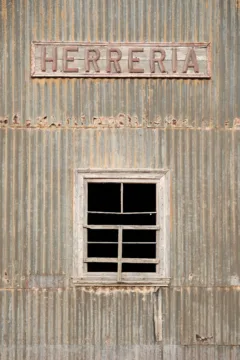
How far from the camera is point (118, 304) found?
820 centimetres

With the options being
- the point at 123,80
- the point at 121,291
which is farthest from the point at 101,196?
the point at 123,80

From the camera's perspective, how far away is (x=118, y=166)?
830cm

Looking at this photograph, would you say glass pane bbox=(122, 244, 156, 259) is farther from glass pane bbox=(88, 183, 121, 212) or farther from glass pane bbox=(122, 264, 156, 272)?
glass pane bbox=(88, 183, 121, 212)

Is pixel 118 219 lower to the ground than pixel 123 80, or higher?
lower

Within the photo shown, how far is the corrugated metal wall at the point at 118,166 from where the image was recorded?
8.20 m

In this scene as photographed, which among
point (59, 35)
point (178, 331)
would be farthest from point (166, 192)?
point (59, 35)

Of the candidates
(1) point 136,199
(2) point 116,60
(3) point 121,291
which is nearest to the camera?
(3) point 121,291

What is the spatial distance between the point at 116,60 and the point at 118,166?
1.46 metres

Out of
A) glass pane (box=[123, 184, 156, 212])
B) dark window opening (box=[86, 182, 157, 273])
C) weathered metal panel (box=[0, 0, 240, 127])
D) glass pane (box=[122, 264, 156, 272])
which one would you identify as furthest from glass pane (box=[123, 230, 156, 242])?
weathered metal panel (box=[0, 0, 240, 127])

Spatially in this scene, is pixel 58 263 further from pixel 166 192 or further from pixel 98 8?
pixel 98 8

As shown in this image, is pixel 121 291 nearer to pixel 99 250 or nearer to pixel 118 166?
pixel 118 166

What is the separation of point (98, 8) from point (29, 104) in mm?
1637

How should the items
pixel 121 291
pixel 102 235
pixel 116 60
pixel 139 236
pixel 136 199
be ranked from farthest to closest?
1. pixel 139 236
2. pixel 102 235
3. pixel 136 199
4. pixel 116 60
5. pixel 121 291

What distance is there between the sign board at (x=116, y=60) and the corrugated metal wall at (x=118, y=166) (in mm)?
114
